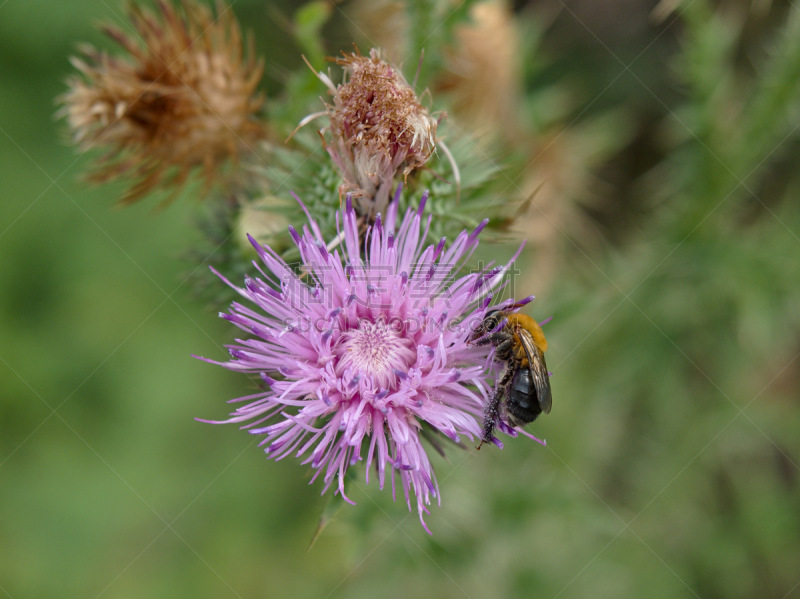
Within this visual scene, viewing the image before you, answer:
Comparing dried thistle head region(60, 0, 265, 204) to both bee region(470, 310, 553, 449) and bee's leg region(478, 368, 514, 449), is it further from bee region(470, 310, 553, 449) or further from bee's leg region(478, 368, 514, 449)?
bee's leg region(478, 368, 514, 449)

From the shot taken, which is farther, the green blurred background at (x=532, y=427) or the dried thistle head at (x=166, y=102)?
the green blurred background at (x=532, y=427)

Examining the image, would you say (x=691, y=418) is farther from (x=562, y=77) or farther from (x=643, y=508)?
(x=562, y=77)

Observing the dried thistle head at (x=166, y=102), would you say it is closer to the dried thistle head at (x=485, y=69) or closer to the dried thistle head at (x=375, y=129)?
the dried thistle head at (x=375, y=129)

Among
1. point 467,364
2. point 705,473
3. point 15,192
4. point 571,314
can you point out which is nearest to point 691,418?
point 705,473

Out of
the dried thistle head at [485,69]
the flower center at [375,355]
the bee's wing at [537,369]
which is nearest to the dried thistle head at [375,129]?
the flower center at [375,355]

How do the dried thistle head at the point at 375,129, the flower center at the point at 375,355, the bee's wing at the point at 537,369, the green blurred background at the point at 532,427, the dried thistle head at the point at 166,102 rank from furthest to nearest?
1. the green blurred background at the point at 532,427
2. the dried thistle head at the point at 166,102
3. the dried thistle head at the point at 375,129
4. the flower center at the point at 375,355
5. the bee's wing at the point at 537,369

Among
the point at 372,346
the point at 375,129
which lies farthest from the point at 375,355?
the point at 375,129
